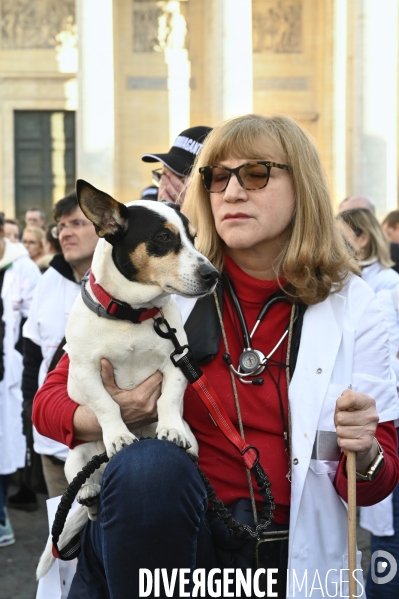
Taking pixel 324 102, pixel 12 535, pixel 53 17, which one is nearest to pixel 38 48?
pixel 53 17

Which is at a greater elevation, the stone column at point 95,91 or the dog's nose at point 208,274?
the stone column at point 95,91

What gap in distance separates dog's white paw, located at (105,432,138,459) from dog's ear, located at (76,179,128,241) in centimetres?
67

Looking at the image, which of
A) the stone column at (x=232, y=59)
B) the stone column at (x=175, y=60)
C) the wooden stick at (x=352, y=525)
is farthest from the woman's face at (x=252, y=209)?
the stone column at (x=175, y=60)

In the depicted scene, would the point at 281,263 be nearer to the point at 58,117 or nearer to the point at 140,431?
the point at 140,431

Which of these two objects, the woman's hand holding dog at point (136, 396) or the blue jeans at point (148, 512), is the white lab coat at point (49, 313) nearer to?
the woman's hand holding dog at point (136, 396)

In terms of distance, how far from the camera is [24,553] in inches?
262

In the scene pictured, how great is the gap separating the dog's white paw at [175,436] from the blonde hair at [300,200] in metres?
0.72

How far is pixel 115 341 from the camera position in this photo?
3004 millimetres

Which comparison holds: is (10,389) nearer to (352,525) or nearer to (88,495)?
(88,495)

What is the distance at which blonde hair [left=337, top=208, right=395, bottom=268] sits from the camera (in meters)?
6.16

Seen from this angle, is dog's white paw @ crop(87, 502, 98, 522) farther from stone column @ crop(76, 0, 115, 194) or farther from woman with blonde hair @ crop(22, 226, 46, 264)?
stone column @ crop(76, 0, 115, 194)

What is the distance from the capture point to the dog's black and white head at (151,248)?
299 centimetres

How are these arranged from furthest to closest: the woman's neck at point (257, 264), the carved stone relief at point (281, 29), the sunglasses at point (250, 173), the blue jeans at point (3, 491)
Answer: the carved stone relief at point (281, 29) → the blue jeans at point (3, 491) → the woman's neck at point (257, 264) → the sunglasses at point (250, 173)

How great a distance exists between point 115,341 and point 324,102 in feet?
73.6
